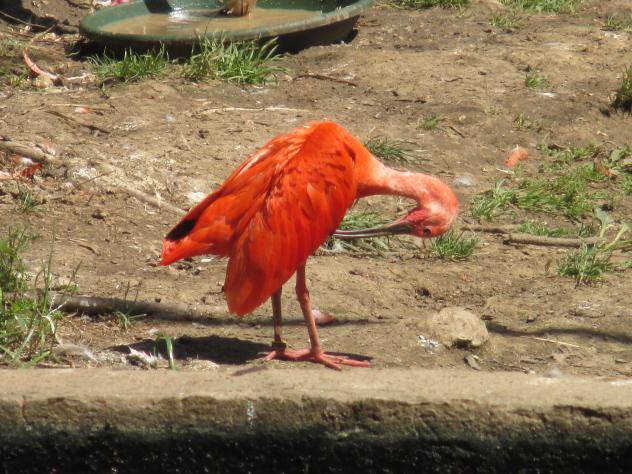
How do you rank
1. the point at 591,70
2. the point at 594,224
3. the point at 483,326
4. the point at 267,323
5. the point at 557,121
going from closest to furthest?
the point at 483,326, the point at 267,323, the point at 594,224, the point at 557,121, the point at 591,70

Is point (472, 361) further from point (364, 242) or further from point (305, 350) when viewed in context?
point (364, 242)

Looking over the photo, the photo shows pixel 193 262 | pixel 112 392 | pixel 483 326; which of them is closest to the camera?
pixel 112 392

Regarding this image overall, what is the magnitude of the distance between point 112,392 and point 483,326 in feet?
6.43

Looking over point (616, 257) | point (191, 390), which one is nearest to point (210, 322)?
point (191, 390)

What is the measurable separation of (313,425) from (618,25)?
737 centimetres

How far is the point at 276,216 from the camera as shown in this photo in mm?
4254

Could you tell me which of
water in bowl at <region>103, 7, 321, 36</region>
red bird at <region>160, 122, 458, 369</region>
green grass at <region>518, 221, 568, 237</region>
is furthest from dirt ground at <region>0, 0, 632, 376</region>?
water in bowl at <region>103, 7, 321, 36</region>

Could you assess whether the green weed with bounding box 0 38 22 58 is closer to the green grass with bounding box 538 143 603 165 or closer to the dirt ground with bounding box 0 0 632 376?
the dirt ground with bounding box 0 0 632 376

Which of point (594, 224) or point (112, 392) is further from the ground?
point (112, 392)

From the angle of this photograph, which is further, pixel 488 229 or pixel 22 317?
pixel 488 229

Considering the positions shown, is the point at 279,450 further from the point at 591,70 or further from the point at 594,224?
the point at 591,70

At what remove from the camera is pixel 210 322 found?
16.3 feet

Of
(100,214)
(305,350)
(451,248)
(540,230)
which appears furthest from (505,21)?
(305,350)

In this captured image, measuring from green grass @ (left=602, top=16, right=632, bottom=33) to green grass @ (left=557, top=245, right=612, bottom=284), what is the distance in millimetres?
4549
